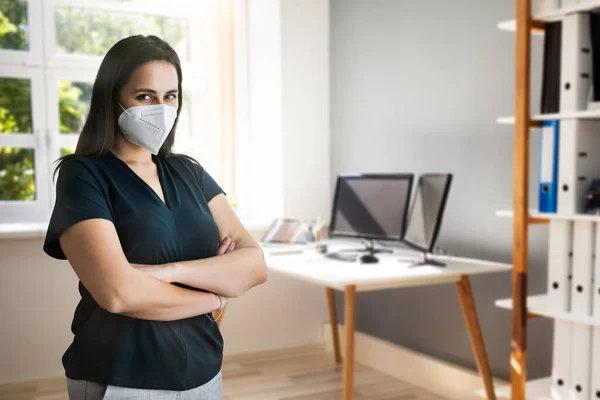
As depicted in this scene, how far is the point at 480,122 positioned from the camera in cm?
291

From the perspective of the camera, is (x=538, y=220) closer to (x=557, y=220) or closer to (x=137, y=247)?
(x=557, y=220)

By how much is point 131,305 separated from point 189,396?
8.3 inches

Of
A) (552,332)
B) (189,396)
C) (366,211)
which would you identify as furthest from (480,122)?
(189,396)

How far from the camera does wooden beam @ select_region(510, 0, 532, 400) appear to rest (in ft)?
7.23

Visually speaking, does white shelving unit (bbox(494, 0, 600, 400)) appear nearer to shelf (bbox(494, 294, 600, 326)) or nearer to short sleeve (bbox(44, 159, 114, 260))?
shelf (bbox(494, 294, 600, 326))

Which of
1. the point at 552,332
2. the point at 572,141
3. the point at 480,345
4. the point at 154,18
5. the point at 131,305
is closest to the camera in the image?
the point at 131,305

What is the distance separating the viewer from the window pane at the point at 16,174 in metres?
3.56

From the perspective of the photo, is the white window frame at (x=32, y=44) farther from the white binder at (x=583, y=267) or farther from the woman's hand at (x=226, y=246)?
the white binder at (x=583, y=267)

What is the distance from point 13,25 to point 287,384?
7.98ft

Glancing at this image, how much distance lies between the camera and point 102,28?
3799mm

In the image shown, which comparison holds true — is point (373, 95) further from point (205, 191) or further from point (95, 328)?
point (95, 328)

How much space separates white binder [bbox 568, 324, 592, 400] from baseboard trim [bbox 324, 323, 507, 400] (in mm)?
648

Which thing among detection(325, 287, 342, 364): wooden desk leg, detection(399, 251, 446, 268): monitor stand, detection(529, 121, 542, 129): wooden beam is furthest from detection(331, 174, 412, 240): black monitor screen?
detection(529, 121, 542, 129): wooden beam

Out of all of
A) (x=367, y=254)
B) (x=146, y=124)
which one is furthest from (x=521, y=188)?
(x=146, y=124)
